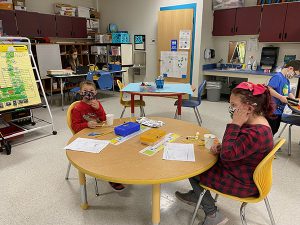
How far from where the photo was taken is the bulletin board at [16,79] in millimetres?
3080

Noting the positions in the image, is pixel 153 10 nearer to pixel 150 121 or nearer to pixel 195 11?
pixel 195 11

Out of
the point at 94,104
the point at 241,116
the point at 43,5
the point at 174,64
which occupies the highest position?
the point at 43,5

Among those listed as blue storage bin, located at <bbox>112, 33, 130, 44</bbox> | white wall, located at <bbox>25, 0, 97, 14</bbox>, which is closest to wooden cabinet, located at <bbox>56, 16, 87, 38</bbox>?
white wall, located at <bbox>25, 0, 97, 14</bbox>

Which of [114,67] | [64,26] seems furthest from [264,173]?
[64,26]

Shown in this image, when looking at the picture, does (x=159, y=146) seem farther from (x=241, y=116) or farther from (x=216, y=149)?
(x=241, y=116)

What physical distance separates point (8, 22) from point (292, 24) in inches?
243

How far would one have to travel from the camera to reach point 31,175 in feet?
8.34

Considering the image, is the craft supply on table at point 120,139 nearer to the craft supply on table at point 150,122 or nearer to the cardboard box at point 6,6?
the craft supply on table at point 150,122

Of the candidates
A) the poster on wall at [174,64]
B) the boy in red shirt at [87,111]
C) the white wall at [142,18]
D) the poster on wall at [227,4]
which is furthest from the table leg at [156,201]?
the poster on wall at [227,4]

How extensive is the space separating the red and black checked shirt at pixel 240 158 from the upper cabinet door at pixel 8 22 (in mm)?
5788

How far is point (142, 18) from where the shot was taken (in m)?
6.59

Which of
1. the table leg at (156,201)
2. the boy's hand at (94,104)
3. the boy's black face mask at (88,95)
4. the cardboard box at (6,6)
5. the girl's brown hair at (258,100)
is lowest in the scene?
the table leg at (156,201)

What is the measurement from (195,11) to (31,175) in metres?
4.78

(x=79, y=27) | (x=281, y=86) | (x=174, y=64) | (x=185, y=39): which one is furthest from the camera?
(x=79, y=27)
